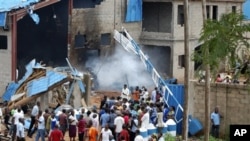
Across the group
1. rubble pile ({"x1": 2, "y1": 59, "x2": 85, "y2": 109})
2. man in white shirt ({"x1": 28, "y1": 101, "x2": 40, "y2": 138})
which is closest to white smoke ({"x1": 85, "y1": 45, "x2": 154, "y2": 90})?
rubble pile ({"x1": 2, "y1": 59, "x2": 85, "y2": 109})

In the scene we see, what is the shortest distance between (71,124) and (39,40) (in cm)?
1098

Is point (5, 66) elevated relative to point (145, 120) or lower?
elevated

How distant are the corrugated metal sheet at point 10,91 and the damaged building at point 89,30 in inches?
42.9

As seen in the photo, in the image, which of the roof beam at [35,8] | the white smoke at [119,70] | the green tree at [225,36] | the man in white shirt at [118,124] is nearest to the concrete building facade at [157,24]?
the white smoke at [119,70]

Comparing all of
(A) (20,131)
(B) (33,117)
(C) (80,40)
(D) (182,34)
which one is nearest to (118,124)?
(A) (20,131)

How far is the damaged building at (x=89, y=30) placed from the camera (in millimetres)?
28891

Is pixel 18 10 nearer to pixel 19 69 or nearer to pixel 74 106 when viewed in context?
pixel 19 69

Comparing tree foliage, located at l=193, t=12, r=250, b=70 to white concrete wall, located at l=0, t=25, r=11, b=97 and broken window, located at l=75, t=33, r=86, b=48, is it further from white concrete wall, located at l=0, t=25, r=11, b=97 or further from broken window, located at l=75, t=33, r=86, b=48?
broken window, located at l=75, t=33, r=86, b=48

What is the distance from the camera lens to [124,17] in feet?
114

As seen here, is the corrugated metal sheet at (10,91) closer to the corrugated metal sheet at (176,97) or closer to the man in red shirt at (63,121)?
the corrugated metal sheet at (176,97)

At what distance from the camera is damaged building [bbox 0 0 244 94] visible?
28.9 m

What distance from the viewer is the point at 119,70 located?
109ft

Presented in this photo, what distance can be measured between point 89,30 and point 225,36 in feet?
70.9

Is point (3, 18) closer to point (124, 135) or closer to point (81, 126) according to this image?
point (81, 126)
